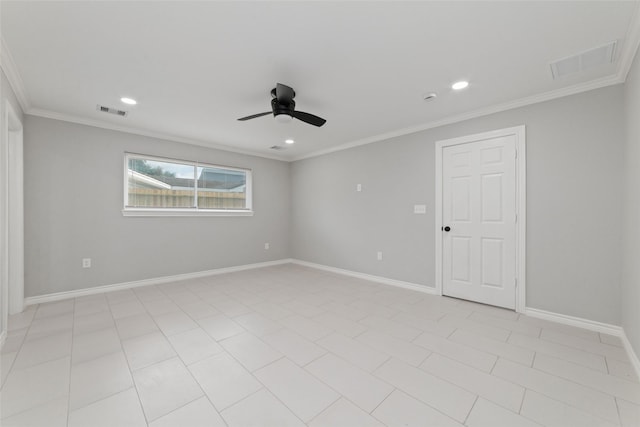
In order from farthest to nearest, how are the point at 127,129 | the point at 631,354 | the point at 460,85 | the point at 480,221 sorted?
the point at 127,129 < the point at 480,221 < the point at 460,85 < the point at 631,354

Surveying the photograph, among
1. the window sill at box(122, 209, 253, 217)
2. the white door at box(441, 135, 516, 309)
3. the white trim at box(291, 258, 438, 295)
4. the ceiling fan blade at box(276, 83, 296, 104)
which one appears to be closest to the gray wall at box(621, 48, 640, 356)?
Answer: the white door at box(441, 135, 516, 309)

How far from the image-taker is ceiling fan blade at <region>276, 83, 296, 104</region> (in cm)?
251

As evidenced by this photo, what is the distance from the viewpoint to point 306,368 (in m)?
1.92

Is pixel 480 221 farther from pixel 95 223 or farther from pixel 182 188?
pixel 95 223

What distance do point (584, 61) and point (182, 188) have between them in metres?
5.37

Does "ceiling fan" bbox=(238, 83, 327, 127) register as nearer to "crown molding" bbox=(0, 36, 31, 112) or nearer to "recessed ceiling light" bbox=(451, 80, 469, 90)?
"recessed ceiling light" bbox=(451, 80, 469, 90)

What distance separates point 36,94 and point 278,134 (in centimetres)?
282

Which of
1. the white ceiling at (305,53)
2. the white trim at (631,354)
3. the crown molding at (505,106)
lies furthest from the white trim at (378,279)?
the white ceiling at (305,53)

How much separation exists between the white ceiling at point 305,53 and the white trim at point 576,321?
2.35 meters

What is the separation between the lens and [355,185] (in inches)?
188

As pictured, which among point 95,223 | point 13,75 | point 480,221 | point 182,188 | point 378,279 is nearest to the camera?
point 13,75

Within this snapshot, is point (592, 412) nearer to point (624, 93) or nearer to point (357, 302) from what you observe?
point (357, 302)

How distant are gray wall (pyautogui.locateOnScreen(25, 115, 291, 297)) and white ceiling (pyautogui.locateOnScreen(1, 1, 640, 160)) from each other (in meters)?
0.47

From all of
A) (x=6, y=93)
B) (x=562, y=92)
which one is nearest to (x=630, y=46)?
(x=562, y=92)
